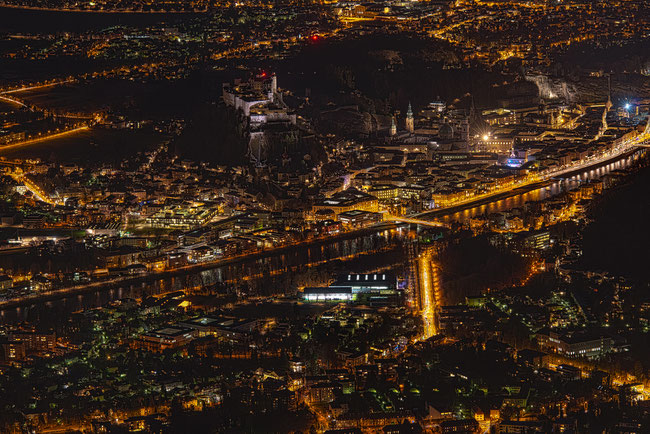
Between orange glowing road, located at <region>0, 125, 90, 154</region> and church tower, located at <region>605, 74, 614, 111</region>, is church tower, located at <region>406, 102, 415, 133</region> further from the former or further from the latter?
orange glowing road, located at <region>0, 125, 90, 154</region>

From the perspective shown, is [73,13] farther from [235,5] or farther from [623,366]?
[623,366]

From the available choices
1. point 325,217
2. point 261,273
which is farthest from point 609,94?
point 261,273

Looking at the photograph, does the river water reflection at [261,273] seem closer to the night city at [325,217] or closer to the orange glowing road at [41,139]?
the night city at [325,217]

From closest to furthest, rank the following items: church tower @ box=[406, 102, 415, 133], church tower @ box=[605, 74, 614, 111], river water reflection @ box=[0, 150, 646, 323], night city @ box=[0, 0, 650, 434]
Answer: night city @ box=[0, 0, 650, 434], river water reflection @ box=[0, 150, 646, 323], church tower @ box=[406, 102, 415, 133], church tower @ box=[605, 74, 614, 111]

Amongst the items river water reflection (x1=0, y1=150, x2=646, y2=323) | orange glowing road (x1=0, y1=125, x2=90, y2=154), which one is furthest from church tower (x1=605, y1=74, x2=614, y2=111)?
orange glowing road (x1=0, y1=125, x2=90, y2=154)

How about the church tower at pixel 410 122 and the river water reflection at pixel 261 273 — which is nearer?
the river water reflection at pixel 261 273

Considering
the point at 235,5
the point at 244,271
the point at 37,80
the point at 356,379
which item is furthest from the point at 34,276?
the point at 235,5

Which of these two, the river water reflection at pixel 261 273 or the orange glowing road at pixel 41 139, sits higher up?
the river water reflection at pixel 261 273

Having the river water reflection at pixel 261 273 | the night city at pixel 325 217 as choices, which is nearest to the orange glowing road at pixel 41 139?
the night city at pixel 325 217
